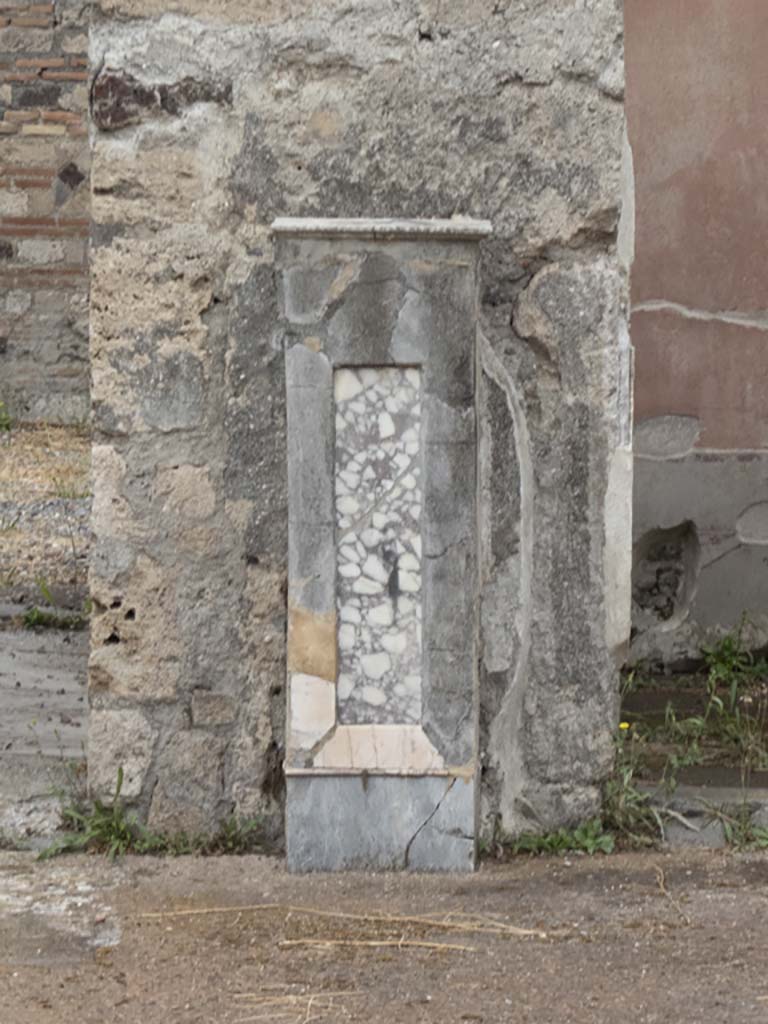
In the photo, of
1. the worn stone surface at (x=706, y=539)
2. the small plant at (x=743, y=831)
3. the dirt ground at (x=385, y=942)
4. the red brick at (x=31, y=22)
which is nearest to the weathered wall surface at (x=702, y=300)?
the worn stone surface at (x=706, y=539)

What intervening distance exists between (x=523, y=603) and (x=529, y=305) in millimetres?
577

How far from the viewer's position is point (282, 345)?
3.14 m

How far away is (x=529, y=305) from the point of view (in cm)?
318

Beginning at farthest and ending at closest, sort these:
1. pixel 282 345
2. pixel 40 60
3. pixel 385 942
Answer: pixel 40 60 < pixel 282 345 < pixel 385 942

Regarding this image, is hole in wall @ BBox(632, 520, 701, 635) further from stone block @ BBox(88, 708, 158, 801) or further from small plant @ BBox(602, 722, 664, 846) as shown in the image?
stone block @ BBox(88, 708, 158, 801)

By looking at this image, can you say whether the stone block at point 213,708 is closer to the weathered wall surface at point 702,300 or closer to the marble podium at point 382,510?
the marble podium at point 382,510

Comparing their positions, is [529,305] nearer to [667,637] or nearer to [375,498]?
[375,498]

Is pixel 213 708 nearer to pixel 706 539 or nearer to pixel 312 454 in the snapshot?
pixel 312 454

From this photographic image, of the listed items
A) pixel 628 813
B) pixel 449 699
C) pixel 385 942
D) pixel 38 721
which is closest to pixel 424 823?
pixel 449 699

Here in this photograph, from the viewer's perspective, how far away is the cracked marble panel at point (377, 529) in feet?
9.82

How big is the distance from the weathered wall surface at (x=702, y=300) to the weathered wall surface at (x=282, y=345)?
178 cm

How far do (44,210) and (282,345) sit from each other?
630 cm

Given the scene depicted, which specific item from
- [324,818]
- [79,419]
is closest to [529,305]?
[324,818]

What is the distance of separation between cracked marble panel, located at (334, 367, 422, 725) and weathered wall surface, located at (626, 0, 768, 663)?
209 cm
